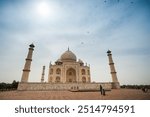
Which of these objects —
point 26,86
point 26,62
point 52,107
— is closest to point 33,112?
point 52,107

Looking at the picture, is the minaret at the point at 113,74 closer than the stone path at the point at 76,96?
No

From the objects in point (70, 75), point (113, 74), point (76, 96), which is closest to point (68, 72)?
point (70, 75)

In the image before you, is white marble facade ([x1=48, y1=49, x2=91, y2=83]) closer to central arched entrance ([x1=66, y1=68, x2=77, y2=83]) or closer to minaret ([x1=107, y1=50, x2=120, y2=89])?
central arched entrance ([x1=66, y1=68, x2=77, y2=83])

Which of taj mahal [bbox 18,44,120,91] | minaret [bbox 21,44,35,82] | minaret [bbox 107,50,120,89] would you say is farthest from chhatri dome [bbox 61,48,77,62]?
minaret [bbox 21,44,35,82]

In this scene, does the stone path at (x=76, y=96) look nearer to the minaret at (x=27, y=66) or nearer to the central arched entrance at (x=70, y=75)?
the minaret at (x=27, y=66)

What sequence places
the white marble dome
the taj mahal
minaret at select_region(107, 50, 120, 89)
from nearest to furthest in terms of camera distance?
the taj mahal < minaret at select_region(107, 50, 120, 89) < the white marble dome

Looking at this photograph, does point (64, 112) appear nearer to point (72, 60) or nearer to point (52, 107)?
point (52, 107)

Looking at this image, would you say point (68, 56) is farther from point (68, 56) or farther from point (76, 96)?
point (76, 96)

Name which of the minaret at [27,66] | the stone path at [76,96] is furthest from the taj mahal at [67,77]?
the stone path at [76,96]

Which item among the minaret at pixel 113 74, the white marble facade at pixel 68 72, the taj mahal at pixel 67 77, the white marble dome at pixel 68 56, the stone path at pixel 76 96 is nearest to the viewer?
the stone path at pixel 76 96
